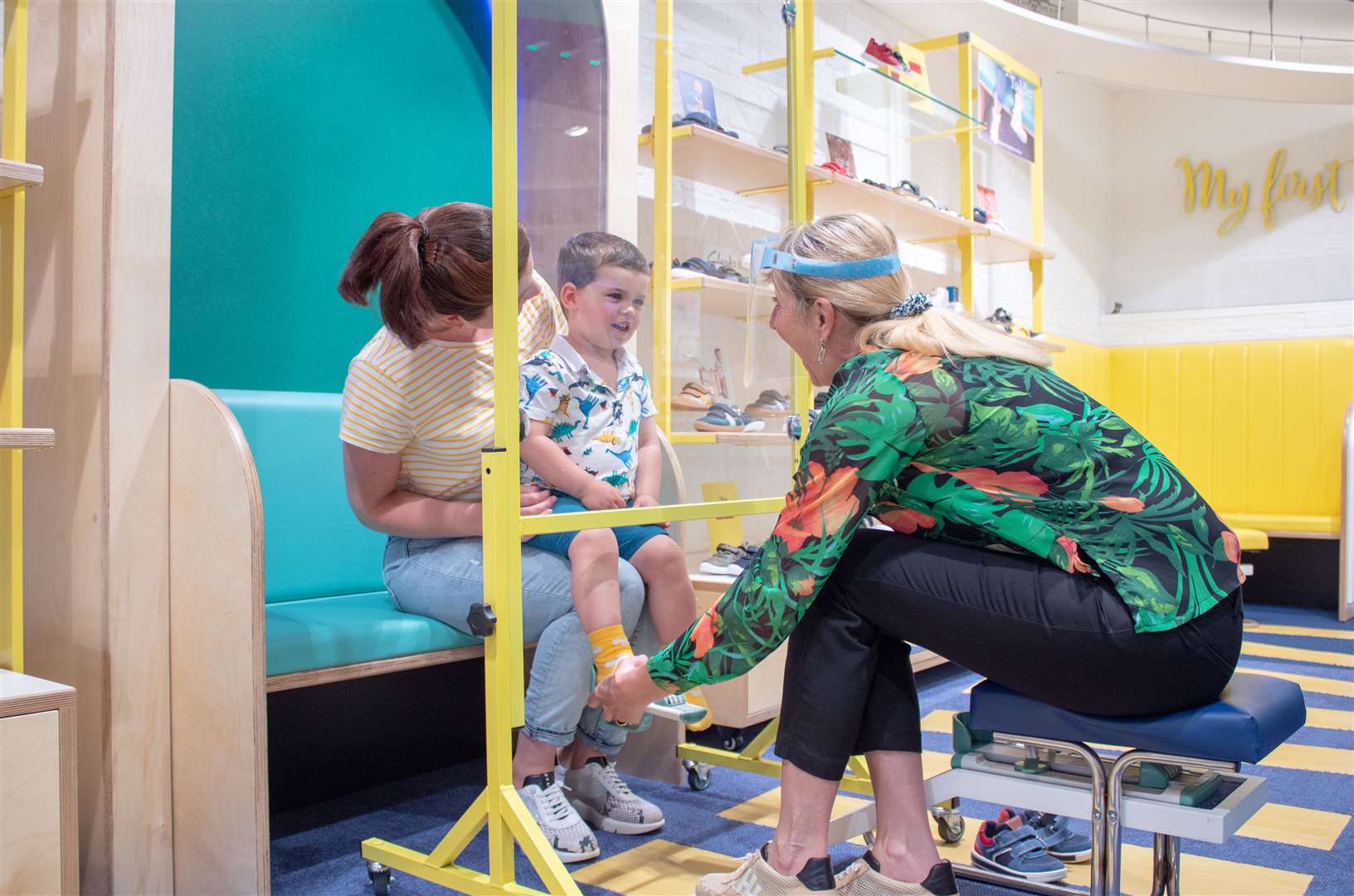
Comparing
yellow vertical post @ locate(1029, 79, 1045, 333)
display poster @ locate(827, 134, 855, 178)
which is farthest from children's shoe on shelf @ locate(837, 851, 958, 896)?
yellow vertical post @ locate(1029, 79, 1045, 333)

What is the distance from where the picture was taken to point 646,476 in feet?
6.48

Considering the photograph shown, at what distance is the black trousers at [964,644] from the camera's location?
4.27 ft

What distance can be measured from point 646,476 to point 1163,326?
576 cm

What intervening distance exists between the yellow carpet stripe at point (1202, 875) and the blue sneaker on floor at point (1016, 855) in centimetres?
4

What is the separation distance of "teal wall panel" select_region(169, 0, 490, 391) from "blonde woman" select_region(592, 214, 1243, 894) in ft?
4.35

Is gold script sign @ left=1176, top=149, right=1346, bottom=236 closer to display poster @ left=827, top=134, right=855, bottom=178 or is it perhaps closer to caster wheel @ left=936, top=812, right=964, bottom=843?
display poster @ left=827, top=134, right=855, bottom=178

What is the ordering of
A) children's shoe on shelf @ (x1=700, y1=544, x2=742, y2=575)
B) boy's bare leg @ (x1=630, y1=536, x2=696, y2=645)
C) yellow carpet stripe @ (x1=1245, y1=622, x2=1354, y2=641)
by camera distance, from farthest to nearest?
yellow carpet stripe @ (x1=1245, y1=622, x2=1354, y2=641) → children's shoe on shelf @ (x1=700, y1=544, x2=742, y2=575) → boy's bare leg @ (x1=630, y1=536, x2=696, y2=645)

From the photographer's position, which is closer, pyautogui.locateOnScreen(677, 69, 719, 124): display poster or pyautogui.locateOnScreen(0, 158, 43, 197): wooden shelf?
pyautogui.locateOnScreen(0, 158, 43, 197): wooden shelf

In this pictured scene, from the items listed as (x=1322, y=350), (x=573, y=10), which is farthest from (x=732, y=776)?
(x=1322, y=350)

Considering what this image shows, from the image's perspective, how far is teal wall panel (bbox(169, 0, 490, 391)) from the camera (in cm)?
228

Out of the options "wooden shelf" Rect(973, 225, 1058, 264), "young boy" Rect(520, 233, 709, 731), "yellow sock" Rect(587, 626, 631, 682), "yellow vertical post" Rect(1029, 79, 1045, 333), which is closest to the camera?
"young boy" Rect(520, 233, 709, 731)

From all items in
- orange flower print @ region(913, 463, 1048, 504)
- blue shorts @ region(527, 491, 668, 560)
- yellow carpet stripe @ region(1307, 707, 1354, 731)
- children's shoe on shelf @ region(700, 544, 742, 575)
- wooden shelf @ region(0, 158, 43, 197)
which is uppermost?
wooden shelf @ region(0, 158, 43, 197)

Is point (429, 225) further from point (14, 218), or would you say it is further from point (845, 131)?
point (845, 131)

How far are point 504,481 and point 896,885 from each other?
2.44ft
